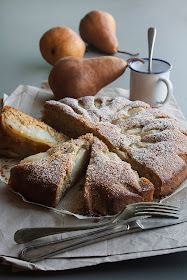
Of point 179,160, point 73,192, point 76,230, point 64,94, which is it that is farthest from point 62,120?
point 76,230

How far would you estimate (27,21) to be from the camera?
3676 mm

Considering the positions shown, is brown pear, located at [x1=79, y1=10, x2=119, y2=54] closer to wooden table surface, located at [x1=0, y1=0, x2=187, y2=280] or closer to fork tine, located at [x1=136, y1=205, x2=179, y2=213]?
wooden table surface, located at [x1=0, y1=0, x2=187, y2=280]

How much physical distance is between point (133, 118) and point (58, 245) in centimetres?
86

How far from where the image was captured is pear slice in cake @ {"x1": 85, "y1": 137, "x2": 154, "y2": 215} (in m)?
1.53

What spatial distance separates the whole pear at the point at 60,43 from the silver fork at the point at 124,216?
1.53m

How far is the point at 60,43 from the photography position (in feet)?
8.86

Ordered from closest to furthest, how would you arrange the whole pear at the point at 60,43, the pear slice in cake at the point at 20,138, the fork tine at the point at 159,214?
the fork tine at the point at 159,214, the pear slice in cake at the point at 20,138, the whole pear at the point at 60,43

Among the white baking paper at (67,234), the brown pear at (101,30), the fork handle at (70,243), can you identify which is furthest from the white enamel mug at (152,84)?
the fork handle at (70,243)

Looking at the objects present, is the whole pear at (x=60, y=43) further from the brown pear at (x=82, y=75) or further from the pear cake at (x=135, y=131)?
the pear cake at (x=135, y=131)

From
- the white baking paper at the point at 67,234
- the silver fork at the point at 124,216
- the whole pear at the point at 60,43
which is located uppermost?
the whole pear at the point at 60,43

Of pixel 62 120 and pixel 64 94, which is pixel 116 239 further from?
pixel 64 94

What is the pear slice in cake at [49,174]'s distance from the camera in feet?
5.21

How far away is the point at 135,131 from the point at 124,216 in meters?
0.58

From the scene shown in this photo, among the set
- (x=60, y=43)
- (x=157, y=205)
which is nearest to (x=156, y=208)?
(x=157, y=205)
